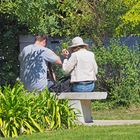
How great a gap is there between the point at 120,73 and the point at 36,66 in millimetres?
3716

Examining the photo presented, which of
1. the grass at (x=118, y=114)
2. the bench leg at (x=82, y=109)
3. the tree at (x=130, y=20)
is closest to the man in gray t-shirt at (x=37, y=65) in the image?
the bench leg at (x=82, y=109)

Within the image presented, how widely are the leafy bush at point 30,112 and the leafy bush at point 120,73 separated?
383 centimetres

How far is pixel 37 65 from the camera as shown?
37.7 feet

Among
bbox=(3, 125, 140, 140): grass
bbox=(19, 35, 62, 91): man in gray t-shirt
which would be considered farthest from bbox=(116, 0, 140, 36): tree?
bbox=(3, 125, 140, 140): grass

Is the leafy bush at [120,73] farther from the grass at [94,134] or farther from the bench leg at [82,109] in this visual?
the grass at [94,134]

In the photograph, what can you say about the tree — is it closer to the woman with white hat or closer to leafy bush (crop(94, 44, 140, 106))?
leafy bush (crop(94, 44, 140, 106))

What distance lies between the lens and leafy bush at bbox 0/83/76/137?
9.93 metres

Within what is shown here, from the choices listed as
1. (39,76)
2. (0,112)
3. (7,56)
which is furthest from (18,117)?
(7,56)

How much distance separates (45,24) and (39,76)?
50.9 inches

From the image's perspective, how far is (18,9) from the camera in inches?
411

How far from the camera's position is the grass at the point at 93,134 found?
30.4 feet

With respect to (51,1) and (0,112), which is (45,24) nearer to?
(51,1)

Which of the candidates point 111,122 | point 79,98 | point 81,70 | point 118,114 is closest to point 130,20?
point 118,114

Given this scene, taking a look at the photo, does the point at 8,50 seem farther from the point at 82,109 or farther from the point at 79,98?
the point at 79,98
